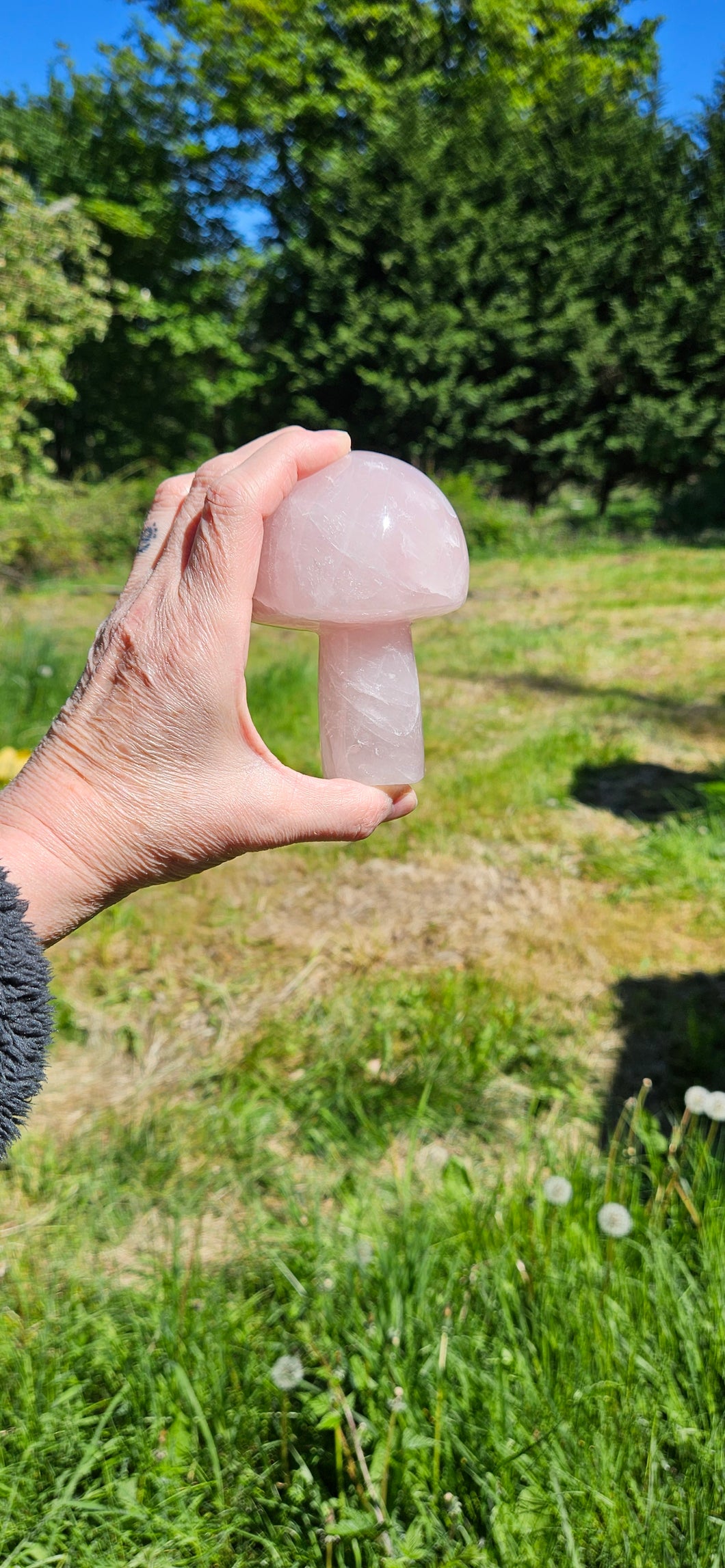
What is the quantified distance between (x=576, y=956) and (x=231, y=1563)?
208 centimetres

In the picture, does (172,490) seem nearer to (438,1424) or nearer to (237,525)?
(237,525)

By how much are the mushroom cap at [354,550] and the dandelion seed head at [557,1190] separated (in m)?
1.01

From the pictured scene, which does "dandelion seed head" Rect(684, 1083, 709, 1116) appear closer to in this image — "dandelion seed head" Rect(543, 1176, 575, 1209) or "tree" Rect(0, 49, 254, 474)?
"dandelion seed head" Rect(543, 1176, 575, 1209)

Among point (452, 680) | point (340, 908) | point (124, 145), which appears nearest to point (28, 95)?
point (124, 145)

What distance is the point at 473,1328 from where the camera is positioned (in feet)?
5.06

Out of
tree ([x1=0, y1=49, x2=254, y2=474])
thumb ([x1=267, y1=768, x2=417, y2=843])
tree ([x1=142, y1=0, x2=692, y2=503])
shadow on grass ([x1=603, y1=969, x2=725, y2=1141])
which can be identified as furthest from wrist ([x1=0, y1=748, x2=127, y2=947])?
tree ([x1=0, y1=49, x2=254, y2=474])

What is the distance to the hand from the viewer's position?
1078 millimetres

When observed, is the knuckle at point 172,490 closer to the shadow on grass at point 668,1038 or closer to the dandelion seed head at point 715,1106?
the dandelion seed head at point 715,1106

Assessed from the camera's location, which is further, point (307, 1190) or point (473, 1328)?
point (307, 1190)

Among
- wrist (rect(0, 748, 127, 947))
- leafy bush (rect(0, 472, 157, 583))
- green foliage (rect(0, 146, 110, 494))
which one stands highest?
green foliage (rect(0, 146, 110, 494))

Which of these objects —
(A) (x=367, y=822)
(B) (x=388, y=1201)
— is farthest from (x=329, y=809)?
(B) (x=388, y=1201)

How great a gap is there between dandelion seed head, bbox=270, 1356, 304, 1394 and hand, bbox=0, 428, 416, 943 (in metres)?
0.73

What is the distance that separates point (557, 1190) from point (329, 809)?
864 mm

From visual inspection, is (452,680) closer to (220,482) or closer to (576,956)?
(576,956)
